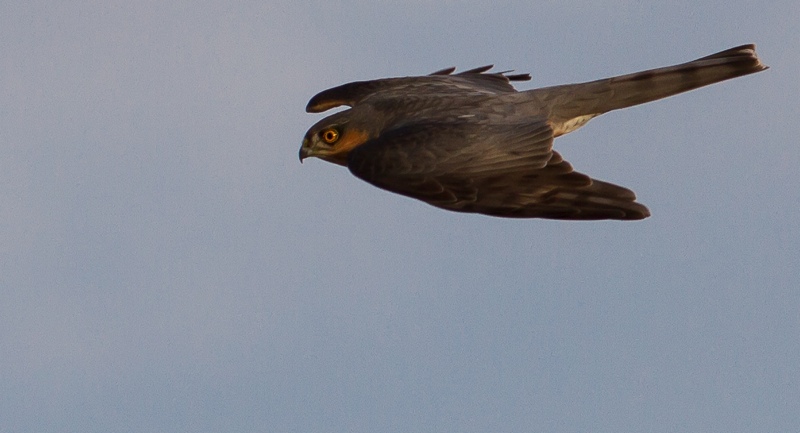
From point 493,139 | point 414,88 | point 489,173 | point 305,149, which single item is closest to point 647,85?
point 493,139

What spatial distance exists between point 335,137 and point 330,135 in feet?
0.19

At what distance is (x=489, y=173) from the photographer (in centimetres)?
1268

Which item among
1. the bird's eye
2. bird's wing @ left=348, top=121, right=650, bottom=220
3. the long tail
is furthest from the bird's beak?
the long tail

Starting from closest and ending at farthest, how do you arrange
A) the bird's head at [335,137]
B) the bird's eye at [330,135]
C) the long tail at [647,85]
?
the long tail at [647,85], the bird's head at [335,137], the bird's eye at [330,135]

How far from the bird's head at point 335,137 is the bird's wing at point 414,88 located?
0.61 meters

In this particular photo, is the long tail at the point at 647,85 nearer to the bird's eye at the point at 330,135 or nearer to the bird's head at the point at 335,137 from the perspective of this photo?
the bird's head at the point at 335,137

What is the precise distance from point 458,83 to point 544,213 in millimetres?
4041

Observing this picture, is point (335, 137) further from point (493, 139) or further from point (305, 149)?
point (493, 139)

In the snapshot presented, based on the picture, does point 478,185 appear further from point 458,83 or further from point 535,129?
point 458,83

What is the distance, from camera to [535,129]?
13023mm

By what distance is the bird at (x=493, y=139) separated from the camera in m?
12.4

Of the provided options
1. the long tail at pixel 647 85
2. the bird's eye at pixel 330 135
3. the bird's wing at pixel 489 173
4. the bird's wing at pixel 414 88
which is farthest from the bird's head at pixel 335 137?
the long tail at pixel 647 85

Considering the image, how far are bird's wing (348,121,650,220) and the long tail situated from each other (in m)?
0.74

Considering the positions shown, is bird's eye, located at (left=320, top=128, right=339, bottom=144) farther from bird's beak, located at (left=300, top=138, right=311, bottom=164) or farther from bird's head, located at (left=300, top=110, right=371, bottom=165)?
bird's beak, located at (left=300, top=138, right=311, bottom=164)
